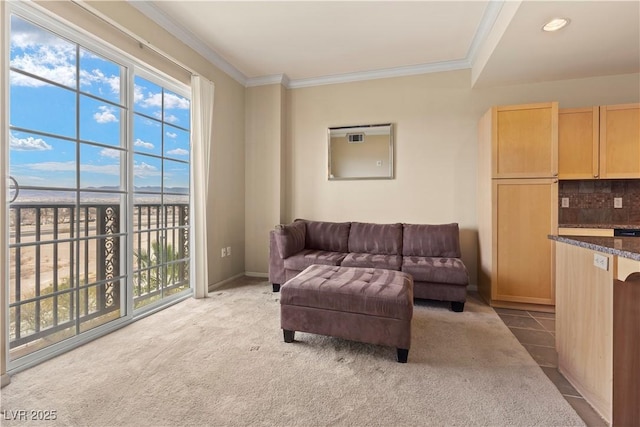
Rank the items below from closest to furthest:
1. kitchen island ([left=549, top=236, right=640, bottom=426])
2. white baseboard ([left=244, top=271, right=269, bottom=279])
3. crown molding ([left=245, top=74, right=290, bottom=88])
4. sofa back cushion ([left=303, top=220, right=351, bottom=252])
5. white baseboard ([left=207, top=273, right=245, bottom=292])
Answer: kitchen island ([left=549, top=236, right=640, bottom=426]), white baseboard ([left=207, top=273, right=245, bottom=292]), sofa back cushion ([left=303, top=220, right=351, bottom=252]), crown molding ([left=245, top=74, right=290, bottom=88]), white baseboard ([left=244, top=271, right=269, bottom=279])

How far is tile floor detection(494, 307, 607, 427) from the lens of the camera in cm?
148

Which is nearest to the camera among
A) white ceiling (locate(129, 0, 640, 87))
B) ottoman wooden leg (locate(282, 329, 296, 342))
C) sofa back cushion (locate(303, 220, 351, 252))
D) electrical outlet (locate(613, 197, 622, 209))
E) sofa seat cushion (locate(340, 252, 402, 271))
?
ottoman wooden leg (locate(282, 329, 296, 342))

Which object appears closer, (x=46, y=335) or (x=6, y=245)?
(x=6, y=245)

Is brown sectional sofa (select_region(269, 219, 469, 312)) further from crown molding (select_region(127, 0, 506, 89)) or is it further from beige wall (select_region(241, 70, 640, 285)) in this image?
crown molding (select_region(127, 0, 506, 89))

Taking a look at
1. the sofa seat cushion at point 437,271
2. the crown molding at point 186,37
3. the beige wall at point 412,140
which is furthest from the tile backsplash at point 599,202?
the crown molding at point 186,37

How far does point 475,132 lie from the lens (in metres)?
3.58

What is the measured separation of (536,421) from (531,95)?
11.3ft

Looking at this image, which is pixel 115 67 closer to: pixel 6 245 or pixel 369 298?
pixel 6 245

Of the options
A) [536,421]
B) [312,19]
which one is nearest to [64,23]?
[312,19]

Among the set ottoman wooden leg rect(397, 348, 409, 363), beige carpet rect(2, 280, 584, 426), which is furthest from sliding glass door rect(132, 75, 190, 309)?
ottoman wooden leg rect(397, 348, 409, 363)

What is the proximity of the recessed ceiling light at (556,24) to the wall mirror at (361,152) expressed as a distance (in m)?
1.77

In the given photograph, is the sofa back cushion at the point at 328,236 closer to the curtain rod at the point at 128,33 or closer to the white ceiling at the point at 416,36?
the white ceiling at the point at 416,36

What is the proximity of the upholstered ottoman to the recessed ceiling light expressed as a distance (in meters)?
2.31

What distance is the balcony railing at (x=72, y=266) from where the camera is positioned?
77.5 inches
